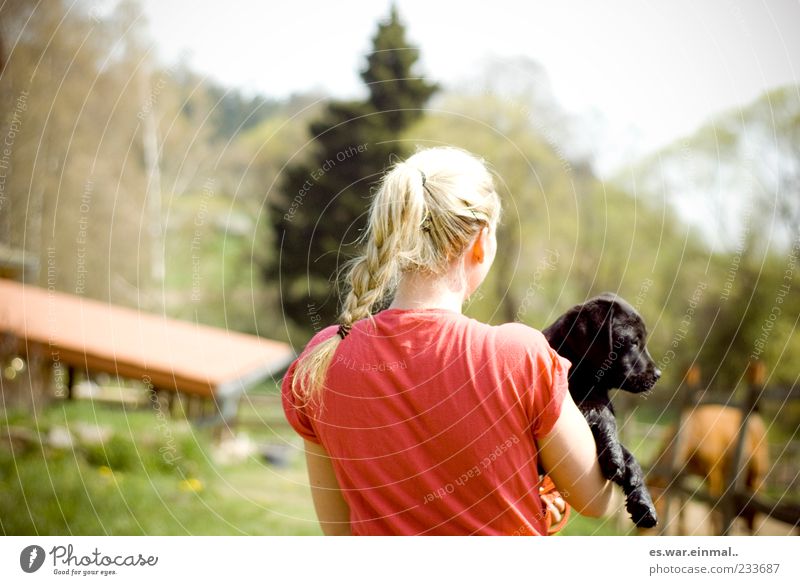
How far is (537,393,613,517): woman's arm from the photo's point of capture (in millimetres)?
890

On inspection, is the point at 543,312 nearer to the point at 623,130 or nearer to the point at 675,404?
the point at 623,130

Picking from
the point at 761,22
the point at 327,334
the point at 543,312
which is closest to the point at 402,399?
the point at 327,334

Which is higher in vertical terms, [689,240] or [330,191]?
[330,191]

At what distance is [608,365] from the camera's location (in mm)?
1003

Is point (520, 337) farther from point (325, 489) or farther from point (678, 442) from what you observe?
point (678, 442)

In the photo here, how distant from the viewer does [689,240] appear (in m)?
2.83

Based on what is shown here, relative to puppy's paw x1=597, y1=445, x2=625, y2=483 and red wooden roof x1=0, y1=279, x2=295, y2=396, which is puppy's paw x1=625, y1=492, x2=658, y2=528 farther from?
red wooden roof x1=0, y1=279, x2=295, y2=396

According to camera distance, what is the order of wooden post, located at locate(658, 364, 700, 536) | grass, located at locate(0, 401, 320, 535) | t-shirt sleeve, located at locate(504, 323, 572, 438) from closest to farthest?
t-shirt sleeve, located at locate(504, 323, 572, 438)
grass, located at locate(0, 401, 320, 535)
wooden post, located at locate(658, 364, 700, 536)

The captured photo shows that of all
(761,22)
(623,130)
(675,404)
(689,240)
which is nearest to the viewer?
(761,22)

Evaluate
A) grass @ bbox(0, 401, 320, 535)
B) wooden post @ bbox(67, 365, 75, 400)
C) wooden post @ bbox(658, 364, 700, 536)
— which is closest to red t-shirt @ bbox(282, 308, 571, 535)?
grass @ bbox(0, 401, 320, 535)

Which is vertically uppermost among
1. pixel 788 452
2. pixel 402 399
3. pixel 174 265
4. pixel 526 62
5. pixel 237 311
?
pixel 526 62

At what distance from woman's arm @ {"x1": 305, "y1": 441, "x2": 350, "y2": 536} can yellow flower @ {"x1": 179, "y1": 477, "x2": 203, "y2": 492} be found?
1.80 meters

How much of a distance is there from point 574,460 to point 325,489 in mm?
339

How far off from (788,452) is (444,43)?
300cm
